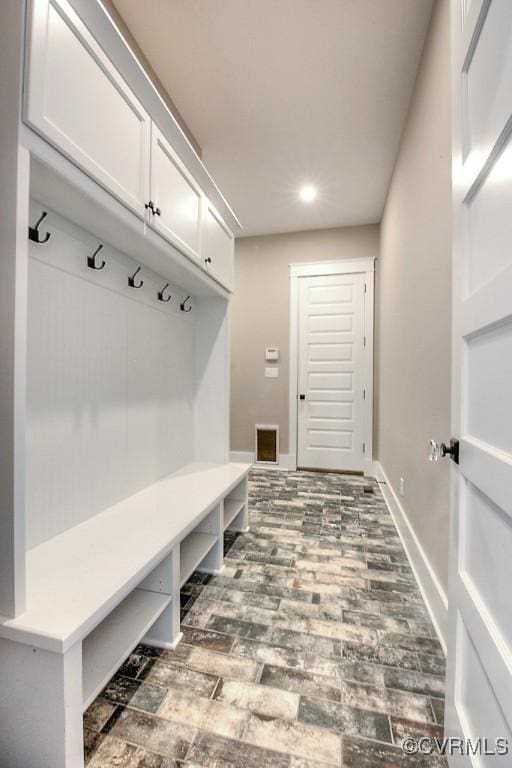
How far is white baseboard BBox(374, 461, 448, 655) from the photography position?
1454mm

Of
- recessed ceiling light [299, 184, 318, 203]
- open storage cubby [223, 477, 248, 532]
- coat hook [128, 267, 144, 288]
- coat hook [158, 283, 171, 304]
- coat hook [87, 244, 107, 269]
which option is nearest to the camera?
coat hook [87, 244, 107, 269]

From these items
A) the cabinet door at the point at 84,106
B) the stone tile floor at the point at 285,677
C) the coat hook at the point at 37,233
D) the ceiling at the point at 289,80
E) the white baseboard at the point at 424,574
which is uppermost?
the ceiling at the point at 289,80

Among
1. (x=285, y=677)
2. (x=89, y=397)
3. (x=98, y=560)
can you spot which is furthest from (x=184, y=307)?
(x=285, y=677)

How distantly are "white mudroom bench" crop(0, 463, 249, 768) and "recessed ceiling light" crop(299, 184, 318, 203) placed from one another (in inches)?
115

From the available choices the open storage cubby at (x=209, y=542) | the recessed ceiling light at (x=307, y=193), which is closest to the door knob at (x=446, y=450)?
the open storage cubby at (x=209, y=542)

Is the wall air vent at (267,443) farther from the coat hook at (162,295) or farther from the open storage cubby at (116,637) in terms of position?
the open storage cubby at (116,637)

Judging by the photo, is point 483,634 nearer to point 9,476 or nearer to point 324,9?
point 9,476

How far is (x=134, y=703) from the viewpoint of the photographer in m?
1.16

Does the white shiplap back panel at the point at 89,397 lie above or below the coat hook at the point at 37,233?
below

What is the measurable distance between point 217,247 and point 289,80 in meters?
1.10

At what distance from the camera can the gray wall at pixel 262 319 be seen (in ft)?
13.8

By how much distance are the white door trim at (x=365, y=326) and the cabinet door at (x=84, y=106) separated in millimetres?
2941

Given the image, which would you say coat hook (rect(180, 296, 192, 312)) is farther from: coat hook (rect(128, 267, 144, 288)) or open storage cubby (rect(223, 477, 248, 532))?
open storage cubby (rect(223, 477, 248, 532))

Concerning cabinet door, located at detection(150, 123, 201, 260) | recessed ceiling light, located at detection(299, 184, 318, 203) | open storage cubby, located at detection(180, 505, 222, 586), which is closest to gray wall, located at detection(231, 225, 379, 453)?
recessed ceiling light, located at detection(299, 184, 318, 203)
